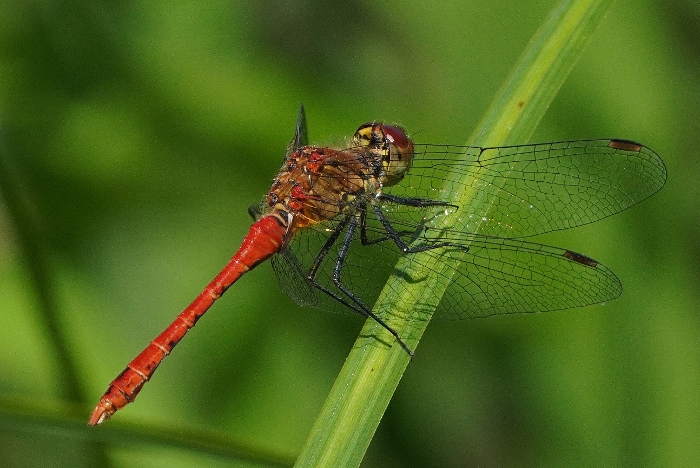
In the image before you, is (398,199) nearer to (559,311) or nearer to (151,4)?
(559,311)

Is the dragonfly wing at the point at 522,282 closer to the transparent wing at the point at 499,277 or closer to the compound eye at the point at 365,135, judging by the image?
the transparent wing at the point at 499,277

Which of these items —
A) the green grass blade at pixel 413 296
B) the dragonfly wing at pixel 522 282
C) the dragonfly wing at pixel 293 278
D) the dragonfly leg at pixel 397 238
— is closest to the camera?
the green grass blade at pixel 413 296

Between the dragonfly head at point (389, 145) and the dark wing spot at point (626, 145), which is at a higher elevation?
the dark wing spot at point (626, 145)

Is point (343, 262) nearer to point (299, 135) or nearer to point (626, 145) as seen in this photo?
point (299, 135)

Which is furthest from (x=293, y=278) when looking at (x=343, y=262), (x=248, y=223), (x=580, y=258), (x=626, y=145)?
(x=626, y=145)

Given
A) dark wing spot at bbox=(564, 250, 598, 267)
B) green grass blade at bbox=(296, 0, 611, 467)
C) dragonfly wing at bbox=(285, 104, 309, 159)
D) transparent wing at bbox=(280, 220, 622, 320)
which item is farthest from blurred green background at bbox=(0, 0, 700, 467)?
green grass blade at bbox=(296, 0, 611, 467)

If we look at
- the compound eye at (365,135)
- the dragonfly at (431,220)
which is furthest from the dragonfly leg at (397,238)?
the compound eye at (365,135)

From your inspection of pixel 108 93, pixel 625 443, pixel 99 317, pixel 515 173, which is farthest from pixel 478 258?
pixel 108 93
